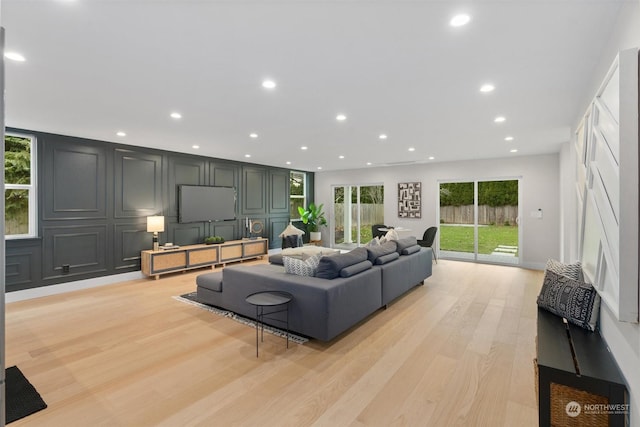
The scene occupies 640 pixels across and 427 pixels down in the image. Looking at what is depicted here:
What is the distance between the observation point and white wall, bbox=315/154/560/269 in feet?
21.2

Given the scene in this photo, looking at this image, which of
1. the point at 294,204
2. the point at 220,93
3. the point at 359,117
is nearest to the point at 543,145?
the point at 359,117

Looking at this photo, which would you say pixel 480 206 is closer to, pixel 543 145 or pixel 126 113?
pixel 543 145

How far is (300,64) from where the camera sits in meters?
2.47

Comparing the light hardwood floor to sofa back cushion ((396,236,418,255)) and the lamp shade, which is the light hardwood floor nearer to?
sofa back cushion ((396,236,418,255))

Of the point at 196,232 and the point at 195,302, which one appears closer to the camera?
the point at 195,302

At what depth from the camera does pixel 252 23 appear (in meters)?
1.92

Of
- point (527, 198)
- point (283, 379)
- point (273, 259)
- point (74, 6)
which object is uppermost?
point (74, 6)

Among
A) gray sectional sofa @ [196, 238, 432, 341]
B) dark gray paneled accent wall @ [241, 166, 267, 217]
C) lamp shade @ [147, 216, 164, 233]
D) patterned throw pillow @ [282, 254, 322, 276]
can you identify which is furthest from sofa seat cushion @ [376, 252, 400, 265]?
dark gray paneled accent wall @ [241, 166, 267, 217]

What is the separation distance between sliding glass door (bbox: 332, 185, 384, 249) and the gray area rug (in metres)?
5.83

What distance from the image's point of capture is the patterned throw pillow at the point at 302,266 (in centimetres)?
337

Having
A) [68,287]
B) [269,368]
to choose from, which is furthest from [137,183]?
[269,368]

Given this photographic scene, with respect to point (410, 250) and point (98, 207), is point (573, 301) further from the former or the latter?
point (98, 207)

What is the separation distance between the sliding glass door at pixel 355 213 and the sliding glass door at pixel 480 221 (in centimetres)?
188

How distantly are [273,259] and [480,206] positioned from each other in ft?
17.7
